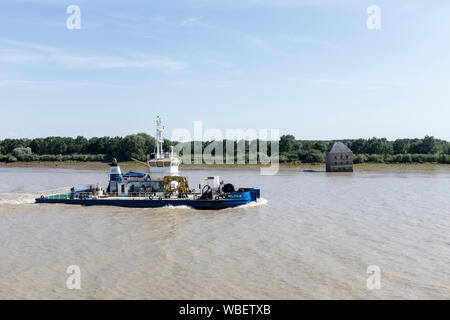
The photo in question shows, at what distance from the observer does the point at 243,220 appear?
29.8m

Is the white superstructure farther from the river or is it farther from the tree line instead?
the tree line

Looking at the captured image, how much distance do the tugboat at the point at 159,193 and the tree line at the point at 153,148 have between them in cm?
7468

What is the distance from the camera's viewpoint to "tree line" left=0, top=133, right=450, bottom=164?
106938 millimetres

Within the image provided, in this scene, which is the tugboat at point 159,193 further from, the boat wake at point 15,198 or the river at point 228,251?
the boat wake at point 15,198

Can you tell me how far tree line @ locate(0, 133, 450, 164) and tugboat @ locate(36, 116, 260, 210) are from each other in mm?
74680

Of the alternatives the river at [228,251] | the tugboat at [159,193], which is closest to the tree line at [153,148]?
the river at [228,251]

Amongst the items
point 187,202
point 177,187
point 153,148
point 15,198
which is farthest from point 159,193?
point 153,148

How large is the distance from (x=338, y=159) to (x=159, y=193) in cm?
6077

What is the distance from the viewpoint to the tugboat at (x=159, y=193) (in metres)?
35.1

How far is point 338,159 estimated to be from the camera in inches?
3492

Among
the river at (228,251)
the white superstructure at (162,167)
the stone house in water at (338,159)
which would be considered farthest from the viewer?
the stone house in water at (338,159)

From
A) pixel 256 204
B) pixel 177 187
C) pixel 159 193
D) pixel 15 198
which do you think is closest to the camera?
pixel 256 204

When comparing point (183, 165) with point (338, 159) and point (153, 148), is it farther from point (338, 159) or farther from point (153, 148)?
point (338, 159)
